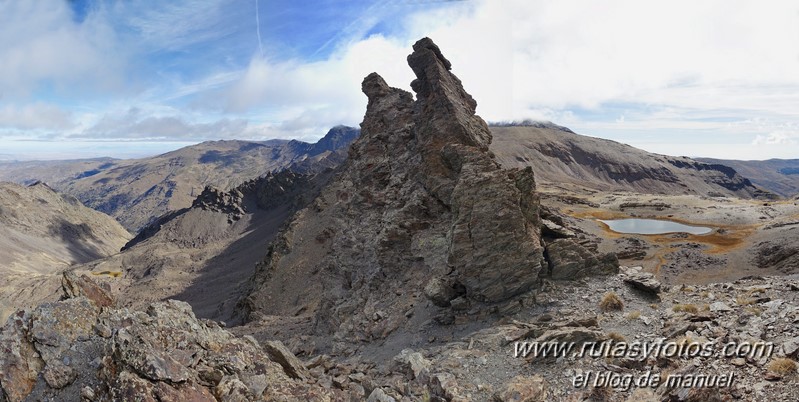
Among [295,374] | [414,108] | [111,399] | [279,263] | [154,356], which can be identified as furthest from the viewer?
[279,263]

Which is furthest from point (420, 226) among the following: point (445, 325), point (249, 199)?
point (249, 199)

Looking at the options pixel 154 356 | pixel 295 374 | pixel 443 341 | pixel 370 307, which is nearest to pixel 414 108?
pixel 370 307

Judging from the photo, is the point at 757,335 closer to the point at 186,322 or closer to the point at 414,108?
the point at 186,322

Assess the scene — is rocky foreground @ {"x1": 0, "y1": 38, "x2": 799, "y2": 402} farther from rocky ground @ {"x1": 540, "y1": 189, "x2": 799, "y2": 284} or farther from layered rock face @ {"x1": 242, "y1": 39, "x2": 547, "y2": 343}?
rocky ground @ {"x1": 540, "y1": 189, "x2": 799, "y2": 284}

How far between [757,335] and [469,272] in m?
11.7

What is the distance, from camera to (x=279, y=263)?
63.6m

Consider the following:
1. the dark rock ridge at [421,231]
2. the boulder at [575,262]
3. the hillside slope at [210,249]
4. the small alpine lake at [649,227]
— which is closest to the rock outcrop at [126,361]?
the dark rock ridge at [421,231]

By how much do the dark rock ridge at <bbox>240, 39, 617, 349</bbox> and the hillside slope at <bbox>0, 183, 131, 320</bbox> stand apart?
93955mm

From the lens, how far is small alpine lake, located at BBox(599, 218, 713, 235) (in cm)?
7819

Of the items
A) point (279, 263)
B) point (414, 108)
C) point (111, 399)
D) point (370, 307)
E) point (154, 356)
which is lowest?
point (279, 263)

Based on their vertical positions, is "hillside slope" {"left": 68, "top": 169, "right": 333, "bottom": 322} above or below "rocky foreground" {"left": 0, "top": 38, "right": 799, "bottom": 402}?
below

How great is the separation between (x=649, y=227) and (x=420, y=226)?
247ft

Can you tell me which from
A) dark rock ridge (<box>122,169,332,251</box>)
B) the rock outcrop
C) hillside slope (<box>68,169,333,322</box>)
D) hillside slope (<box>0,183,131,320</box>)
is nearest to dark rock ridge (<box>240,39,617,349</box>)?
the rock outcrop

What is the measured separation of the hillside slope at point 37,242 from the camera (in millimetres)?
107288
